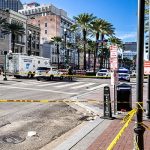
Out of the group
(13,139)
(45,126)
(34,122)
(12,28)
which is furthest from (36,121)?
(12,28)

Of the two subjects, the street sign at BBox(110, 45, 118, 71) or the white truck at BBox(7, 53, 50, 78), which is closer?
the street sign at BBox(110, 45, 118, 71)

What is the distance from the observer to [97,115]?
13.1 metres

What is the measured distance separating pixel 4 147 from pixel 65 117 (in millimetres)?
4907

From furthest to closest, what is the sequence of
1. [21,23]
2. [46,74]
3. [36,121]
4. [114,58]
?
[21,23] < [46,74] < [114,58] < [36,121]

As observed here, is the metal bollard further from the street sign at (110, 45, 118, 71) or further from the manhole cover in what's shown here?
the manhole cover

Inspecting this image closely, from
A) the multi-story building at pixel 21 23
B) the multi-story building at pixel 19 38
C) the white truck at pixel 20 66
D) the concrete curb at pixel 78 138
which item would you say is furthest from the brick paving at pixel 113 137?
the multi-story building at pixel 21 23

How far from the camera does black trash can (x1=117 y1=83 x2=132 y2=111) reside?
13.6 m

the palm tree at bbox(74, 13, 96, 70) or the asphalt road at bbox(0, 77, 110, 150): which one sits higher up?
the palm tree at bbox(74, 13, 96, 70)

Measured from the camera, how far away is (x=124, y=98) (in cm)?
1372

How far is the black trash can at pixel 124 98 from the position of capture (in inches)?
534

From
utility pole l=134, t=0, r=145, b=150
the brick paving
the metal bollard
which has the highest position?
utility pole l=134, t=0, r=145, b=150

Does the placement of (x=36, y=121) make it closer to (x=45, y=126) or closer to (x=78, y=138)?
(x=45, y=126)

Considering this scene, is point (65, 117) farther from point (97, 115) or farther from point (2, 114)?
point (2, 114)

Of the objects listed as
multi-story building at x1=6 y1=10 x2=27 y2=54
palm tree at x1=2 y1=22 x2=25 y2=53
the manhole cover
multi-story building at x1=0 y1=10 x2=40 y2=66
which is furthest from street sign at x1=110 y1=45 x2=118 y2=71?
multi-story building at x1=6 y1=10 x2=27 y2=54
